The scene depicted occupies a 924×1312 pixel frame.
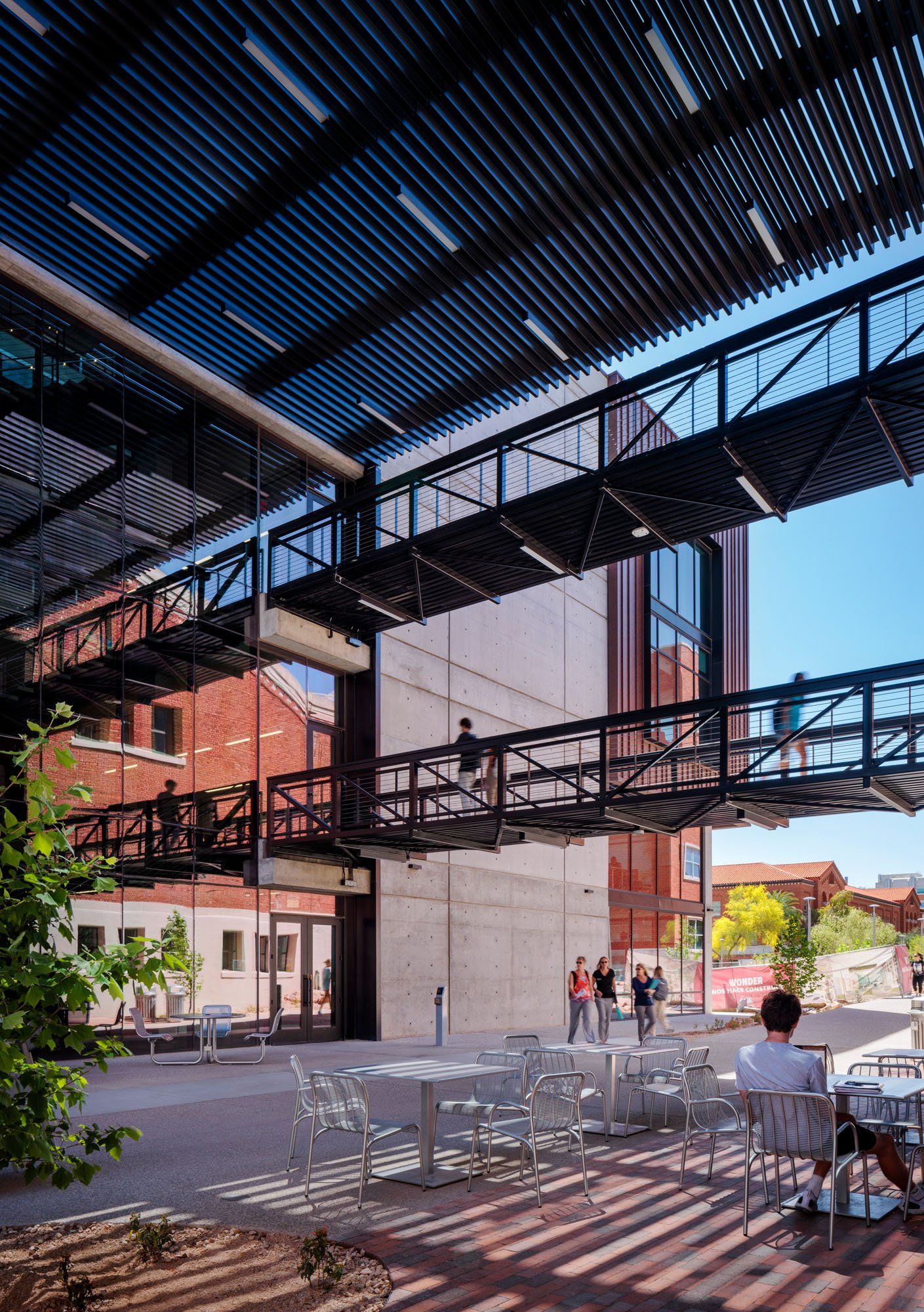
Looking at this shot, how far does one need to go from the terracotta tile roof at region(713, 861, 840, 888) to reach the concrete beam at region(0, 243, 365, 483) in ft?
304

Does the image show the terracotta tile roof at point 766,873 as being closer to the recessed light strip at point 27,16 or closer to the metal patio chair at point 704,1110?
the metal patio chair at point 704,1110

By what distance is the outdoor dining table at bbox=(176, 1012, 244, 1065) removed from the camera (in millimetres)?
15639

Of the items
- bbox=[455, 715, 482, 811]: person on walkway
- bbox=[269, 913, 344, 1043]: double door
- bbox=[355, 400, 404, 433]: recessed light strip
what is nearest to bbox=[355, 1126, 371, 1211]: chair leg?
bbox=[455, 715, 482, 811]: person on walkway

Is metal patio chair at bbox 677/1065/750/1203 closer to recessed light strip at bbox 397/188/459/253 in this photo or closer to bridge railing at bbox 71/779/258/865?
bridge railing at bbox 71/779/258/865

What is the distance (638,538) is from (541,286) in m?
3.67

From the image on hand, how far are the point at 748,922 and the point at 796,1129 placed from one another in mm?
84347

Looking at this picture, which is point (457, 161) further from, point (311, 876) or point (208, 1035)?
point (208, 1035)

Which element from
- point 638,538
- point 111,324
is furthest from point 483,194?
point 111,324

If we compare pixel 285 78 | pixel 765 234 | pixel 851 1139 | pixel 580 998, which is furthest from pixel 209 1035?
pixel 765 234

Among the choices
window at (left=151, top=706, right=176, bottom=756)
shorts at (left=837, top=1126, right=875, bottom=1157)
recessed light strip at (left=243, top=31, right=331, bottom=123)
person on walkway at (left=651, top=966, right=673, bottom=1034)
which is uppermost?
recessed light strip at (left=243, top=31, right=331, bottom=123)

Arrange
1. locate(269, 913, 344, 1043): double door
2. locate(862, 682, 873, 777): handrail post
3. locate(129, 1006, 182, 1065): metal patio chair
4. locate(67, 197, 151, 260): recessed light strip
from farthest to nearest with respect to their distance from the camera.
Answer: locate(269, 913, 344, 1043): double door
locate(129, 1006, 182, 1065): metal patio chair
locate(67, 197, 151, 260): recessed light strip
locate(862, 682, 873, 777): handrail post

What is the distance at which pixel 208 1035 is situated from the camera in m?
16.0

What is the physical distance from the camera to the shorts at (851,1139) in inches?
253

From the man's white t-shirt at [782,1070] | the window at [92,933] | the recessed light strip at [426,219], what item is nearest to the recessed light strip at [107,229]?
the recessed light strip at [426,219]
